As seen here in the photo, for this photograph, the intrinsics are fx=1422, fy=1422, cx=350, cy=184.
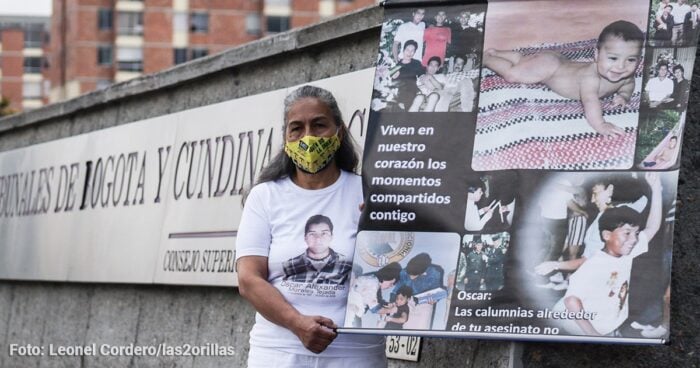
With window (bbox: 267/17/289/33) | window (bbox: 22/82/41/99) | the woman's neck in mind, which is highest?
window (bbox: 267/17/289/33)

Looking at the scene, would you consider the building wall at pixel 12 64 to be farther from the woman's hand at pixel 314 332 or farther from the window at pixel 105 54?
the woman's hand at pixel 314 332

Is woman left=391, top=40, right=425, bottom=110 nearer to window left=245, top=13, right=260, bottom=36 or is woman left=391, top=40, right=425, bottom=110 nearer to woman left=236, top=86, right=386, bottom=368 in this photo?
woman left=236, top=86, right=386, bottom=368

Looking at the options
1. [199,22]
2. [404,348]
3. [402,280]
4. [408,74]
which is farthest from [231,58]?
[199,22]

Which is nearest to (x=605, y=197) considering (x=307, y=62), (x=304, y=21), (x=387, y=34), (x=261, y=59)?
(x=387, y=34)

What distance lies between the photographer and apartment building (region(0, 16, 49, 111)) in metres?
123

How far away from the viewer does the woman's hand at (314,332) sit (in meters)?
4.66

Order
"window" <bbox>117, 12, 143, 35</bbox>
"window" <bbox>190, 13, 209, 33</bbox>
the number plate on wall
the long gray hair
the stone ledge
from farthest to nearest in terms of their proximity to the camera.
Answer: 1. "window" <bbox>117, 12, 143, 35</bbox>
2. "window" <bbox>190, 13, 209, 33</bbox>
3. the stone ledge
4. the number plate on wall
5. the long gray hair

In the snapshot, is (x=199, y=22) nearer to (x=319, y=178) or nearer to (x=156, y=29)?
(x=156, y=29)

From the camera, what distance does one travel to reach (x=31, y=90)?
123375 mm

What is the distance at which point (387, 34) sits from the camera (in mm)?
4938

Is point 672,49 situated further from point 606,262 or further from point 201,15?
point 201,15

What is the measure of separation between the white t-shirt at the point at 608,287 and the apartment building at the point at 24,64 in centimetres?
11955

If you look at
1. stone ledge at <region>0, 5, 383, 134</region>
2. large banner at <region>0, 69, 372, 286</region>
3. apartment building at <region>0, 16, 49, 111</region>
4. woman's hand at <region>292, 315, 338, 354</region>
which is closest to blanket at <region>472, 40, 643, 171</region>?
woman's hand at <region>292, 315, 338, 354</region>

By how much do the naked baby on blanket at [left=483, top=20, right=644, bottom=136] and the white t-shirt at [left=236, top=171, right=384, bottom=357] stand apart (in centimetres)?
78
